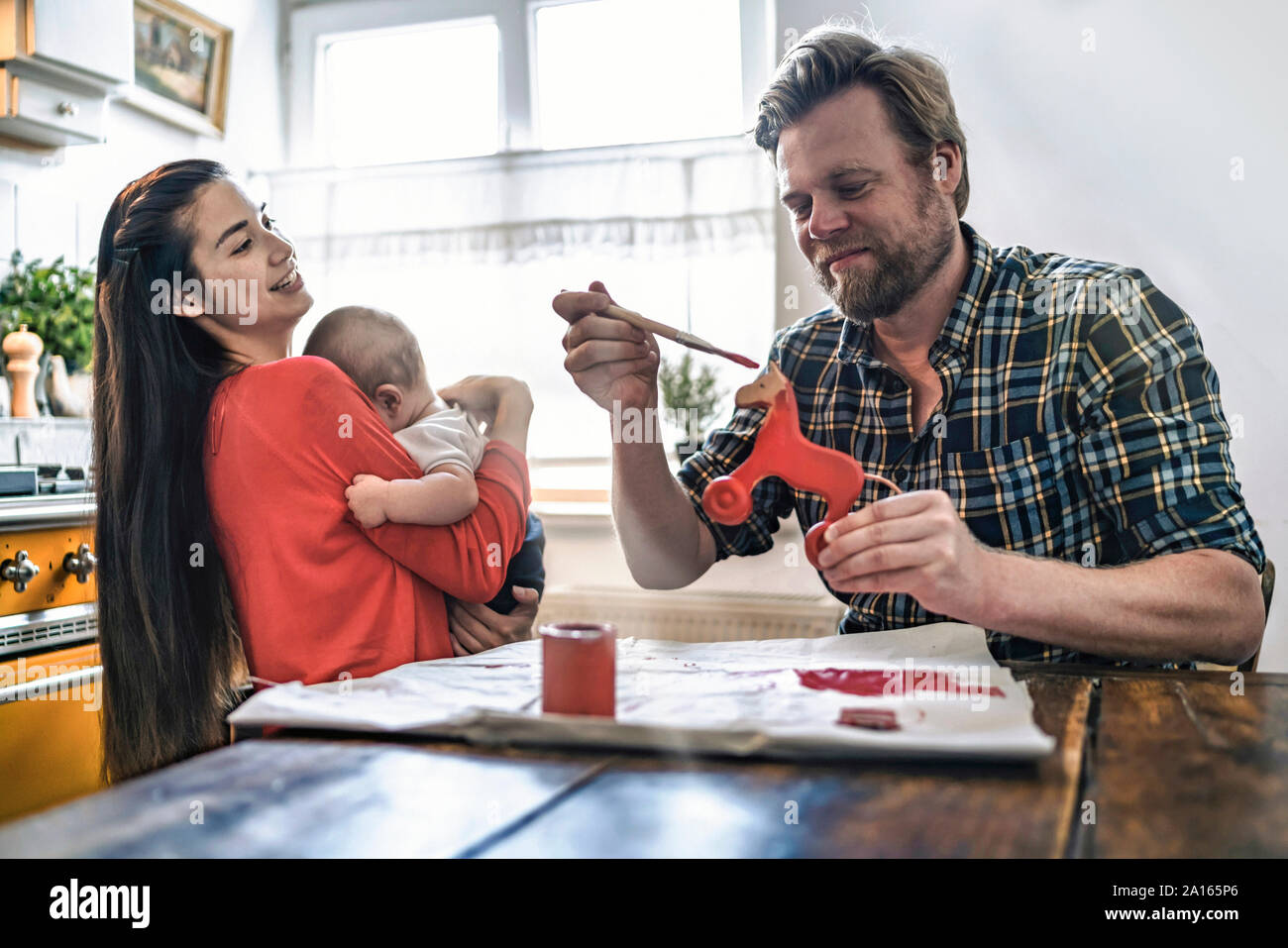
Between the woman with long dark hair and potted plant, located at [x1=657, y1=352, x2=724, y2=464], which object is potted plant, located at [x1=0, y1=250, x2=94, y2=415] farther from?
potted plant, located at [x1=657, y1=352, x2=724, y2=464]

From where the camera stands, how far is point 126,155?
9.41 ft

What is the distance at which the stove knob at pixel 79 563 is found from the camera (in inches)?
78.7

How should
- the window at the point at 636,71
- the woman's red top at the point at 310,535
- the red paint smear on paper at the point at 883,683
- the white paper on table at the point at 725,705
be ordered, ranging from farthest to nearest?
the window at the point at 636,71 < the woman's red top at the point at 310,535 < the red paint smear on paper at the point at 883,683 < the white paper on table at the point at 725,705

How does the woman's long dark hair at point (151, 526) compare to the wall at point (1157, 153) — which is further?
the wall at point (1157, 153)

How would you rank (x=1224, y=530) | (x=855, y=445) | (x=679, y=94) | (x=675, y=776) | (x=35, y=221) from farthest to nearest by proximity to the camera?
(x=679, y=94), (x=35, y=221), (x=855, y=445), (x=1224, y=530), (x=675, y=776)

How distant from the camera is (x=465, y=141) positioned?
3348mm

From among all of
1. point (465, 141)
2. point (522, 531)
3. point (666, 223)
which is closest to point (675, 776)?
point (522, 531)

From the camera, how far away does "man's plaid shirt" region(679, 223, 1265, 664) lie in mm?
1162

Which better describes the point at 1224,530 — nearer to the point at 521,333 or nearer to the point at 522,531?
the point at 522,531

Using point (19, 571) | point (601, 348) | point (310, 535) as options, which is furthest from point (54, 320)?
point (601, 348)

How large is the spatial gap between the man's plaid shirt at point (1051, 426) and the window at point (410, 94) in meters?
2.26

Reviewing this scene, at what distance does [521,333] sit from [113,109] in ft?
4.28

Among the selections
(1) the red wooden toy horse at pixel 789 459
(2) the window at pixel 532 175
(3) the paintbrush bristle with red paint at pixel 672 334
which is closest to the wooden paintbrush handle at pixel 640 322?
(3) the paintbrush bristle with red paint at pixel 672 334

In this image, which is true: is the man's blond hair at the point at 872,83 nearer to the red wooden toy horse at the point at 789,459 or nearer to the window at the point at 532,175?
the red wooden toy horse at the point at 789,459
